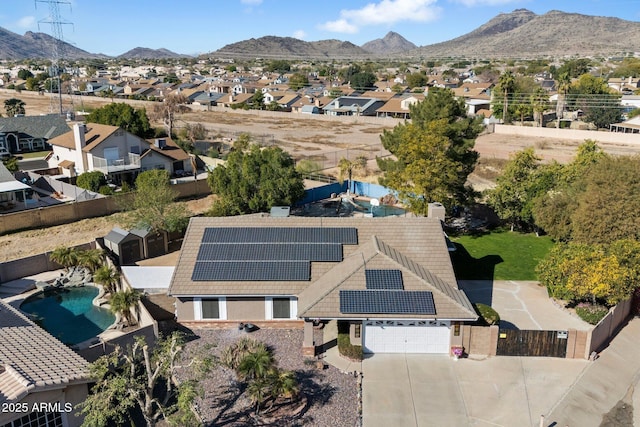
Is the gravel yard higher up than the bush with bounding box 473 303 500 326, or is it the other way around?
the bush with bounding box 473 303 500 326

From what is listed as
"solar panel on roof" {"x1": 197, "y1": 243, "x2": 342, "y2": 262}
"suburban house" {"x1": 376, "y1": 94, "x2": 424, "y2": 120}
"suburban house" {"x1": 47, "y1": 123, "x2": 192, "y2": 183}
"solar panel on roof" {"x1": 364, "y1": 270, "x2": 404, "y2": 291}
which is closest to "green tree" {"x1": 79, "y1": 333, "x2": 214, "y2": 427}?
"solar panel on roof" {"x1": 197, "y1": 243, "x2": 342, "y2": 262}

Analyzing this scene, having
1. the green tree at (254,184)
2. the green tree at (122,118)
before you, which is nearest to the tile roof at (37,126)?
the green tree at (122,118)

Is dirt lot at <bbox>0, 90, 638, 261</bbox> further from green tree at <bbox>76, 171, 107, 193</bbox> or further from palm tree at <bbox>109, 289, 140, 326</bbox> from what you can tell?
palm tree at <bbox>109, 289, 140, 326</bbox>

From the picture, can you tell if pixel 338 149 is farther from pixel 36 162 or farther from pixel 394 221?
pixel 394 221

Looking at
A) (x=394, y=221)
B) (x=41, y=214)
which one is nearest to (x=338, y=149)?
(x=41, y=214)

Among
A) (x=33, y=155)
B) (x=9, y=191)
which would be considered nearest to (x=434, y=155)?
(x=9, y=191)
